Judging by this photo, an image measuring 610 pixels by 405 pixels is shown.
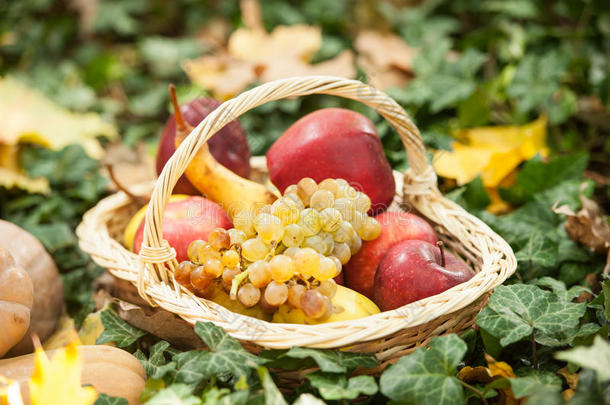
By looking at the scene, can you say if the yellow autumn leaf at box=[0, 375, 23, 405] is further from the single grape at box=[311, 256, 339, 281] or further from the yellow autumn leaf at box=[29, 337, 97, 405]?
the single grape at box=[311, 256, 339, 281]

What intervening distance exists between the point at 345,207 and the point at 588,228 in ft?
1.90

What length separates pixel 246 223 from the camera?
34.0 inches

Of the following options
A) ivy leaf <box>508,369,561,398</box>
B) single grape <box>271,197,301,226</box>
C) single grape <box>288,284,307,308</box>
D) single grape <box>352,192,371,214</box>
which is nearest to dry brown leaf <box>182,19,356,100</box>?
single grape <box>352,192,371,214</box>

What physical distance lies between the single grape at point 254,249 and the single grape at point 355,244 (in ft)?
0.63

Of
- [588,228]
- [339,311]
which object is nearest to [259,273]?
[339,311]

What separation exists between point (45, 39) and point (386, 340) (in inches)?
85.4

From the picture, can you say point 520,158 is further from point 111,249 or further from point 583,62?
point 111,249

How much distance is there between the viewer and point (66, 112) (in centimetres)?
187

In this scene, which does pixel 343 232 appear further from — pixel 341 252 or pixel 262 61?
pixel 262 61

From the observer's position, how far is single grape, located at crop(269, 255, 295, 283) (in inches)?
30.5

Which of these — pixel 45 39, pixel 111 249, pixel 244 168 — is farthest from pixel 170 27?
pixel 111 249

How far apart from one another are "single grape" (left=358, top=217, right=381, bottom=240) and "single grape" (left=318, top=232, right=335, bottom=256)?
0.10 meters

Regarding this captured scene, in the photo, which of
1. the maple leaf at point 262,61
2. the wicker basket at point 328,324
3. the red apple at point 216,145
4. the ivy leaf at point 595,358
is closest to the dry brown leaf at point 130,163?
the maple leaf at point 262,61

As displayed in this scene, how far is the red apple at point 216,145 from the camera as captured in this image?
1188 millimetres
